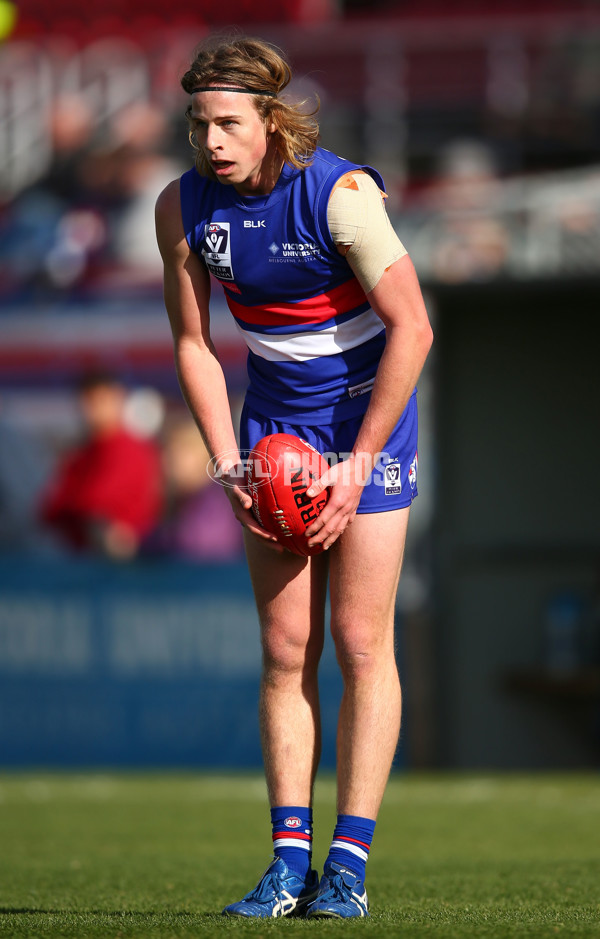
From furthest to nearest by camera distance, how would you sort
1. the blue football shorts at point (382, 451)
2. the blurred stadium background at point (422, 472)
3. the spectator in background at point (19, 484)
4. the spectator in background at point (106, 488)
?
the spectator in background at point (19, 484) < the spectator in background at point (106, 488) < the blurred stadium background at point (422, 472) < the blue football shorts at point (382, 451)

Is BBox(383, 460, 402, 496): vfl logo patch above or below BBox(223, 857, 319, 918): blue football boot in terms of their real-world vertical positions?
above

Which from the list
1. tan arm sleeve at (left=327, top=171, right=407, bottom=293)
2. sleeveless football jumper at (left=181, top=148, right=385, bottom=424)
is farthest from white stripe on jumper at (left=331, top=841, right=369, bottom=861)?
tan arm sleeve at (left=327, top=171, right=407, bottom=293)

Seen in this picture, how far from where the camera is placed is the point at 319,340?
2.99m

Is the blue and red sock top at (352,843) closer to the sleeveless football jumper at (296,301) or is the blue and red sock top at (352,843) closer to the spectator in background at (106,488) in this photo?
the sleeveless football jumper at (296,301)

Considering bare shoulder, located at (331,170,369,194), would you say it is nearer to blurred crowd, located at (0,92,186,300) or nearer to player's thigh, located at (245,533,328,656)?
player's thigh, located at (245,533,328,656)

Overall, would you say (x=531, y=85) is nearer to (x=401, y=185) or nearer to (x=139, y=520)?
(x=401, y=185)

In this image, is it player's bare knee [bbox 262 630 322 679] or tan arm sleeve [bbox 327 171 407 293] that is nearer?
tan arm sleeve [bbox 327 171 407 293]

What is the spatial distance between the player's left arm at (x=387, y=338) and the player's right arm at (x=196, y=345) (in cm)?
20

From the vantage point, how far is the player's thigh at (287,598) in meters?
3.07

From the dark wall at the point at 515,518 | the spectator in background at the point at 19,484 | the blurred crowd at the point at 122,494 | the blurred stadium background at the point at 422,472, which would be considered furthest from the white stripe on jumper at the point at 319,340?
the dark wall at the point at 515,518

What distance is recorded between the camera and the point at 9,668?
8.09 meters

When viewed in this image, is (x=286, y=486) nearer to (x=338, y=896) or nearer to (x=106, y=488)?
(x=338, y=896)

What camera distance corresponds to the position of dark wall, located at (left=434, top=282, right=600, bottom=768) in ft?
30.2

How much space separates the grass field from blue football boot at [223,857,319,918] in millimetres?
85
